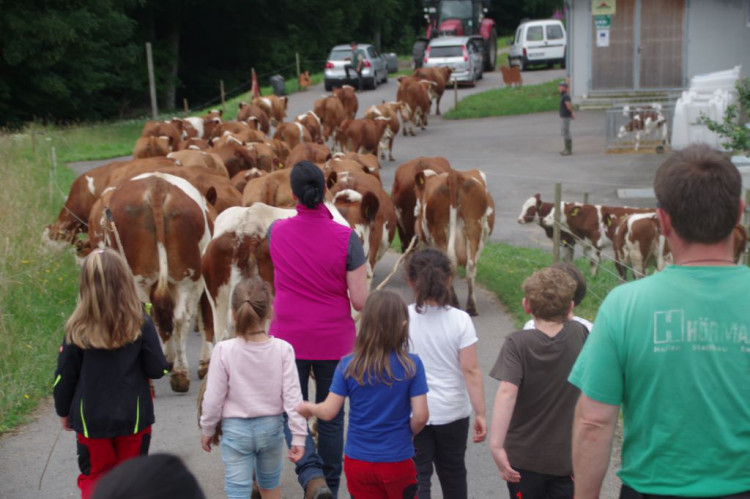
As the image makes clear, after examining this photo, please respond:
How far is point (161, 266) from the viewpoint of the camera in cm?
786

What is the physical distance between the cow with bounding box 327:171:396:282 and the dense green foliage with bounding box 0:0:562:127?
101 ft

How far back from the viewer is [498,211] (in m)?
18.2

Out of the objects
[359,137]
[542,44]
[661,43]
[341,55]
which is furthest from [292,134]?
[542,44]

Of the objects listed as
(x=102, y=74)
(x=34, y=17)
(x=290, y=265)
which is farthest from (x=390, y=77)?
(x=290, y=265)

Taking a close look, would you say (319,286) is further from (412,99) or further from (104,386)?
(412,99)

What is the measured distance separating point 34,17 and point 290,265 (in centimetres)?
3664

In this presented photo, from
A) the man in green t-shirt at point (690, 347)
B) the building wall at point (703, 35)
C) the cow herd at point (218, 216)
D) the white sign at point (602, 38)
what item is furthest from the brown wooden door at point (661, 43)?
the man in green t-shirt at point (690, 347)

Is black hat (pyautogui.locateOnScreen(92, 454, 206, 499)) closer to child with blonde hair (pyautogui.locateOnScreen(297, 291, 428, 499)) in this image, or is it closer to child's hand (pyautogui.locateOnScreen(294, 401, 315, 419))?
child with blonde hair (pyautogui.locateOnScreen(297, 291, 428, 499))

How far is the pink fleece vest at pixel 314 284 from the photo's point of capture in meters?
5.52

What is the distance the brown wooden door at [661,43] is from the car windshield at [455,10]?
60.1 feet

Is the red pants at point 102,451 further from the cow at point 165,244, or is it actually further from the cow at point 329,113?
the cow at point 329,113

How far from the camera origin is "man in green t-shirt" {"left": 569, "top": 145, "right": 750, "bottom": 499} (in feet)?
9.56

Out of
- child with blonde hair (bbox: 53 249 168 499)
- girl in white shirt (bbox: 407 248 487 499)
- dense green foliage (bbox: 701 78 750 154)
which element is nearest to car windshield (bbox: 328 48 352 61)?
dense green foliage (bbox: 701 78 750 154)

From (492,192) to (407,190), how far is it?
8.21 meters
